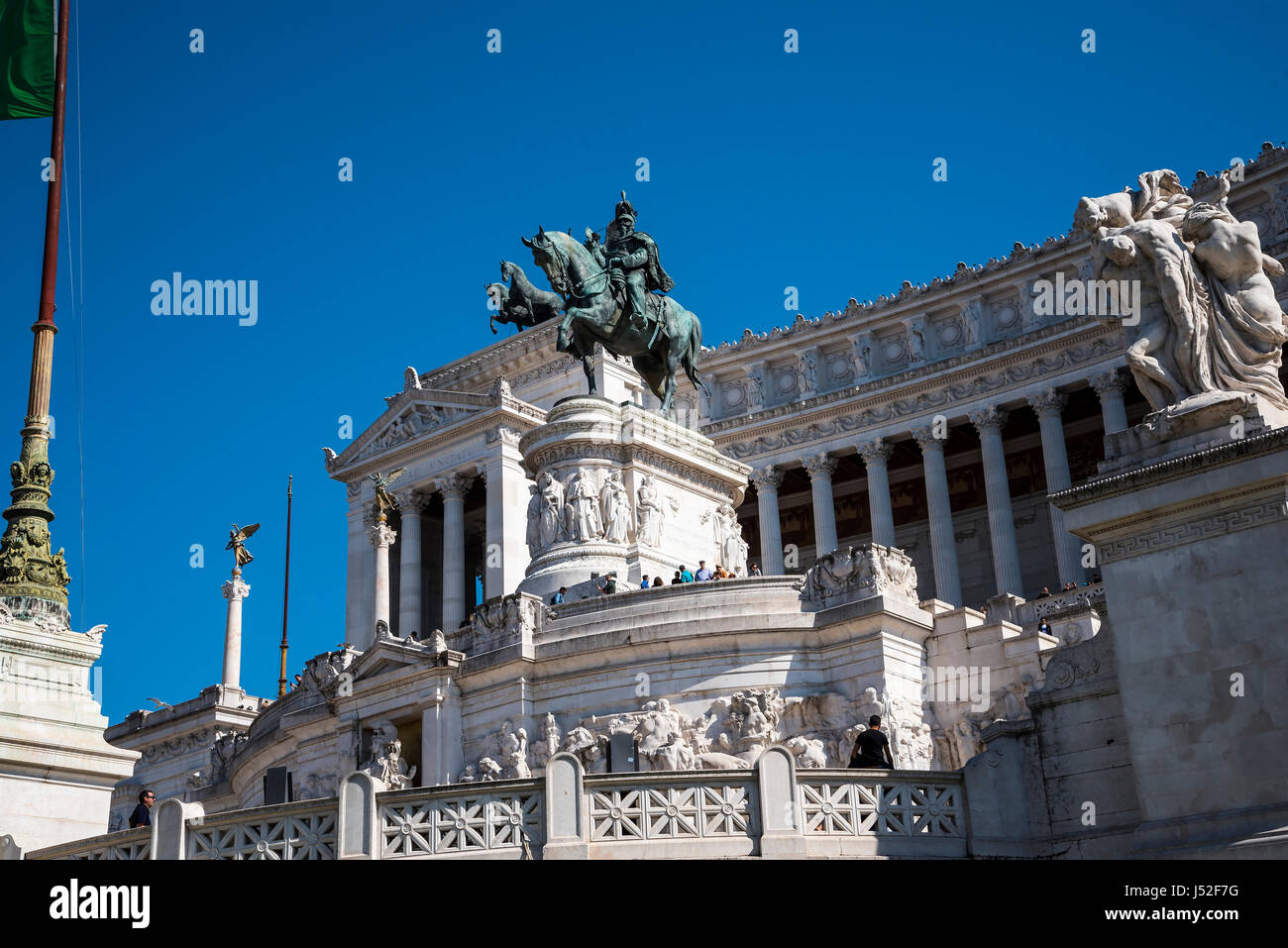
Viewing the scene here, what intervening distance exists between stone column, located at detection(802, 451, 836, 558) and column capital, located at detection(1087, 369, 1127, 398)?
13.5m

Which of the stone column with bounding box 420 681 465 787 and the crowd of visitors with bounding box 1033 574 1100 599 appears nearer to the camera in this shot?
the stone column with bounding box 420 681 465 787

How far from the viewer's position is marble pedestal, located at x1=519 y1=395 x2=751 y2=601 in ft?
131

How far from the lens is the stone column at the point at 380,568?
217 ft

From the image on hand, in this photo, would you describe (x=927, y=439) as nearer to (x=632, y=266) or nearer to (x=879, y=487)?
(x=879, y=487)

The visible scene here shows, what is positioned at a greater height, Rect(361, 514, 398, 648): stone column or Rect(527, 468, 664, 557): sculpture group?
Rect(361, 514, 398, 648): stone column

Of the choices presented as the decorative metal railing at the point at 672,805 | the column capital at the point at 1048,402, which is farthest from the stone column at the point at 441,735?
the column capital at the point at 1048,402

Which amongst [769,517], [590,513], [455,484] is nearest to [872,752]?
[590,513]

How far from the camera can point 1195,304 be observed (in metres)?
17.9

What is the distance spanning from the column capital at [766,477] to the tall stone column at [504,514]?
1127 cm

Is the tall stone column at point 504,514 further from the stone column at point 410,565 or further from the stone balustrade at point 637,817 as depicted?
the stone balustrade at point 637,817

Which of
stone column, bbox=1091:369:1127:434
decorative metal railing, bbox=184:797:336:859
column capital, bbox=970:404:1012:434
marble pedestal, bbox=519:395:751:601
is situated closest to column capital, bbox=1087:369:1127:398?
stone column, bbox=1091:369:1127:434

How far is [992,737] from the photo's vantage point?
59.4ft

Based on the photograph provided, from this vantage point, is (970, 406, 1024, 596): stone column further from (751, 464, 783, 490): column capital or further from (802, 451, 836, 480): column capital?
(751, 464, 783, 490): column capital
